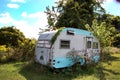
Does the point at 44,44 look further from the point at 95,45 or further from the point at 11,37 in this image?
the point at 11,37

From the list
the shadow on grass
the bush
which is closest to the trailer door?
the shadow on grass

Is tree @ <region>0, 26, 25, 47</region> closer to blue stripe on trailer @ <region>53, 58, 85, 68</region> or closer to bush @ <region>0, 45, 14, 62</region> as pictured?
bush @ <region>0, 45, 14, 62</region>

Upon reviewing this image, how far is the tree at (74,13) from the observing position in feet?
77.0

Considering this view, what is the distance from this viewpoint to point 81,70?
486 inches

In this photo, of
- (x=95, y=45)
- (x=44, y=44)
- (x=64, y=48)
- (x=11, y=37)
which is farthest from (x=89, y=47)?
(x=11, y=37)

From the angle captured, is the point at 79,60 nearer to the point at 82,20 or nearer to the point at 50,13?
the point at 82,20

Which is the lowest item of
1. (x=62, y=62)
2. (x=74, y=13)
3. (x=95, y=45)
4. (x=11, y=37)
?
(x=62, y=62)

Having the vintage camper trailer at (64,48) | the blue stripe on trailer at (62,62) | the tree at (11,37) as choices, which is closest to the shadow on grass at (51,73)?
the blue stripe on trailer at (62,62)

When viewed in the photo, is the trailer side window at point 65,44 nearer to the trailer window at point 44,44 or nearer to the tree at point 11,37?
the trailer window at point 44,44

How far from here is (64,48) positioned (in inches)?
484

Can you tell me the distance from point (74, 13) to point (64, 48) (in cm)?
1215

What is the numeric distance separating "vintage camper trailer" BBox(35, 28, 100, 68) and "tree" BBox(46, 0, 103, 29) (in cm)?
889

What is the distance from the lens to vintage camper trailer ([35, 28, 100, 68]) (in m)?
11.7

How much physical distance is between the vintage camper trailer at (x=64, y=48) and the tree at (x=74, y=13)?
8887 mm
